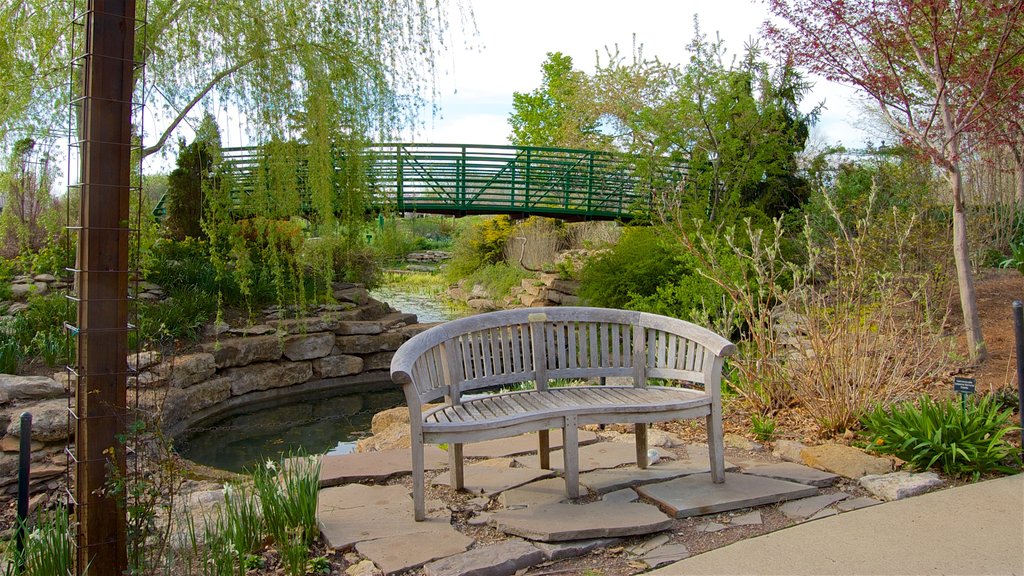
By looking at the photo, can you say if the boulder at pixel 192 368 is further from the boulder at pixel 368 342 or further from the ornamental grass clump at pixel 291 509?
the ornamental grass clump at pixel 291 509

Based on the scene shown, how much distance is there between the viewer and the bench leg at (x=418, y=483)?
362cm

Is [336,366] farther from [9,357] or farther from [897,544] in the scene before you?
[897,544]

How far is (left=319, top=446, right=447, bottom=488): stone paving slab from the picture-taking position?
4.46 meters

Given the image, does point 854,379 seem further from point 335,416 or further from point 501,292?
point 501,292

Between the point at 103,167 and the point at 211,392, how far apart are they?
771 centimetres

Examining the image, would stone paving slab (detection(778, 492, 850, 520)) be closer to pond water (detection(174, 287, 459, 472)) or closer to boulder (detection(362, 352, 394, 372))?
pond water (detection(174, 287, 459, 472))

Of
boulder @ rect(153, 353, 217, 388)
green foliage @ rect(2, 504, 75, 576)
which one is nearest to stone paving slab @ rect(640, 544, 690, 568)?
green foliage @ rect(2, 504, 75, 576)

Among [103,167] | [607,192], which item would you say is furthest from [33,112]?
[607,192]

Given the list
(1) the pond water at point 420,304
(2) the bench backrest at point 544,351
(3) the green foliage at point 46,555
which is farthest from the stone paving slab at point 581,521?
(1) the pond water at point 420,304

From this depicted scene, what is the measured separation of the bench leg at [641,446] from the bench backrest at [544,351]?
0.32m

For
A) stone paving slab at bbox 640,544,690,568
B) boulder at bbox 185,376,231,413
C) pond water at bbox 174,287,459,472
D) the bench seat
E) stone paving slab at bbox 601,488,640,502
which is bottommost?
pond water at bbox 174,287,459,472

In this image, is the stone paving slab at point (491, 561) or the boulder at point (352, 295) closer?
the stone paving slab at point (491, 561)

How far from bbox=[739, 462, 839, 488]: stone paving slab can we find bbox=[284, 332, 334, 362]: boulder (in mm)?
8190

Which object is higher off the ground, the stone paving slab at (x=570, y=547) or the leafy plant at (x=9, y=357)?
the leafy plant at (x=9, y=357)
